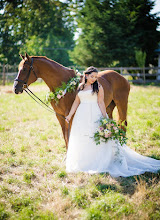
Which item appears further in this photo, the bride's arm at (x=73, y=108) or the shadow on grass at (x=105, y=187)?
the bride's arm at (x=73, y=108)

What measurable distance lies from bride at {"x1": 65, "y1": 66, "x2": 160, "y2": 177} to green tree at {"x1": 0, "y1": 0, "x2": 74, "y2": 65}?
30.4 m

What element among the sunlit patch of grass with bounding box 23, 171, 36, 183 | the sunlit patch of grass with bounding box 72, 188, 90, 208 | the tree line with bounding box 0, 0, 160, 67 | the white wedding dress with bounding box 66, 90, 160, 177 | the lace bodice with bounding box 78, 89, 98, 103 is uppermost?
the tree line with bounding box 0, 0, 160, 67

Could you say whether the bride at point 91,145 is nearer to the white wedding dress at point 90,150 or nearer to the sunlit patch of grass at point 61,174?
the white wedding dress at point 90,150

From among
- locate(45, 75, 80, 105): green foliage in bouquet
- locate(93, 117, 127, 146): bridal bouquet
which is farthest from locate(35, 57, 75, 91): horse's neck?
locate(93, 117, 127, 146): bridal bouquet

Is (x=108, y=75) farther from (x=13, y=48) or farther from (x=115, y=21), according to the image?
(x=13, y=48)

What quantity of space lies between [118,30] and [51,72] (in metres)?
17.1

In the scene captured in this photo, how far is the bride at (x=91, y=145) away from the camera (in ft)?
11.4

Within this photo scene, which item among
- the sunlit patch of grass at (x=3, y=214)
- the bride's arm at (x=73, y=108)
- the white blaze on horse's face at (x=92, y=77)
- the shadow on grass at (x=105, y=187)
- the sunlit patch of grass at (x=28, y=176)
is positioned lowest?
the sunlit patch of grass at (x=3, y=214)

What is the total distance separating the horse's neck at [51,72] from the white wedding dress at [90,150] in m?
0.68

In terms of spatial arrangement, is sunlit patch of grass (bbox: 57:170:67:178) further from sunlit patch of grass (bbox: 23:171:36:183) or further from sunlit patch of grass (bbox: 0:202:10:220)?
sunlit patch of grass (bbox: 0:202:10:220)

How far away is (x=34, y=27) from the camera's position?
3120 centimetres

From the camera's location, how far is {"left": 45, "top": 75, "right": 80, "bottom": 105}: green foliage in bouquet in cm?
374

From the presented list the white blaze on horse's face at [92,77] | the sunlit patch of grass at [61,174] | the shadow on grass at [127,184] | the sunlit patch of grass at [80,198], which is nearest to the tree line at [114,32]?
the white blaze on horse's face at [92,77]

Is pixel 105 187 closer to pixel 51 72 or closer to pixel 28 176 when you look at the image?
pixel 28 176
